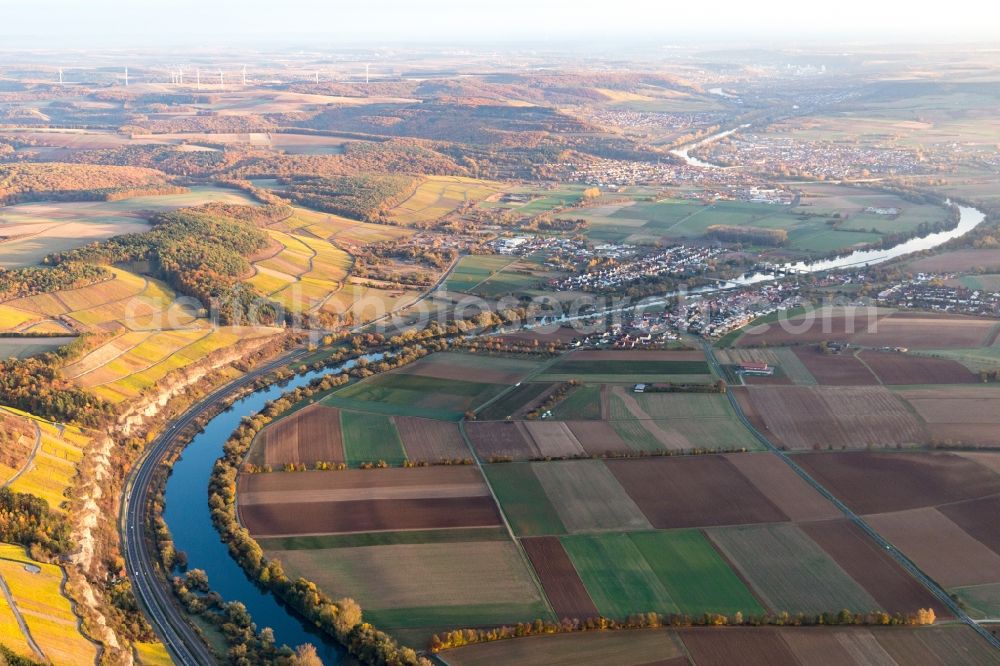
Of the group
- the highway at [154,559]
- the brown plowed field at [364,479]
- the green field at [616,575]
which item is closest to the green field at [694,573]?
the green field at [616,575]

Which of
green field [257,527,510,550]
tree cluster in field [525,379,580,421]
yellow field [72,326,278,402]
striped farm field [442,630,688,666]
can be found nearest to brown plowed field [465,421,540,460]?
tree cluster in field [525,379,580,421]

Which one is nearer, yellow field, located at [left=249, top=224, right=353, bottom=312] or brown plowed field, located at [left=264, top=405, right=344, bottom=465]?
brown plowed field, located at [left=264, top=405, right=344, bottom=465]

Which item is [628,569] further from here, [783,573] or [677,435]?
[677,435]

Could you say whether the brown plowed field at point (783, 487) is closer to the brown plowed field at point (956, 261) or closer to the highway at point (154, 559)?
the highway at point (154, 559)

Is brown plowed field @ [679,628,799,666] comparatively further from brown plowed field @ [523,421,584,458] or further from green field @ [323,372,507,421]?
green field @ [323,372,507,421]

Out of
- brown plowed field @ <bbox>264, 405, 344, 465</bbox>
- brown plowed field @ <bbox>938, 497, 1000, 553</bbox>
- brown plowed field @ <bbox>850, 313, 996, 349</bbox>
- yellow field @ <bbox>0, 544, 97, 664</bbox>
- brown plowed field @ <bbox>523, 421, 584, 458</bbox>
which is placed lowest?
yellow field @ <bbox>0, 544, 97, 664</bbox>

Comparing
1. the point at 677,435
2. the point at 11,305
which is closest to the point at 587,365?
the point at 677,435

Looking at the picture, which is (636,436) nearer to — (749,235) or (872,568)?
(872,568)
